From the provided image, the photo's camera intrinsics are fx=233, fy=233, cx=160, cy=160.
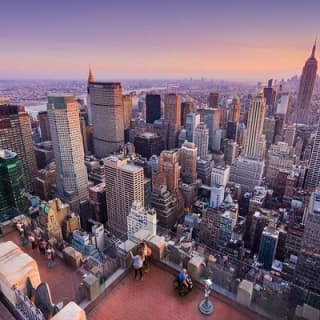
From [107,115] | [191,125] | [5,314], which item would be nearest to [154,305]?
[5,314]

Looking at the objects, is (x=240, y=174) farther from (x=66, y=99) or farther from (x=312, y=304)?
(x=312, y=304)

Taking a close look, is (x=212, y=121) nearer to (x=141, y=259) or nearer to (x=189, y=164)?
(x=189, y=164)

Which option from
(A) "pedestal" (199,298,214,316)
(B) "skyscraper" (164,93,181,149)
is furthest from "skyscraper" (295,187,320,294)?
(B) "skyscraper" (164,93,181,149)

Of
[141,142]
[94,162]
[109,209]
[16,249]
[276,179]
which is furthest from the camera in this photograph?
[141,142]

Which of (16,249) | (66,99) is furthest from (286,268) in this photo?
(66,99)

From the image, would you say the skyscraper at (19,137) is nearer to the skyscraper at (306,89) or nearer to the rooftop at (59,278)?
the rooftop at (59,278)

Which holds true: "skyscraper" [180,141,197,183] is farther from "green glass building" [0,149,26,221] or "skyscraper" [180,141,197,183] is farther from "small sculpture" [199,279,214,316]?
"small sculpture" [199,279,214,316]
